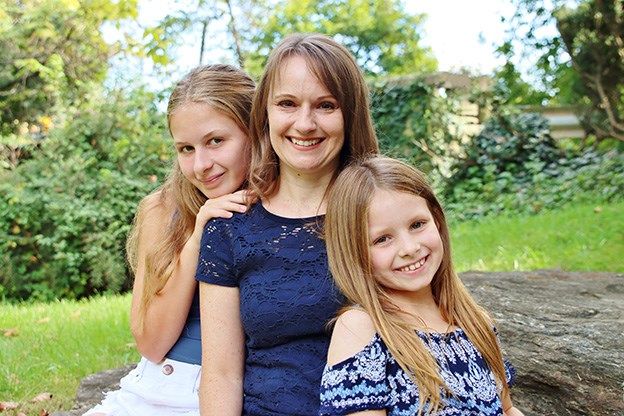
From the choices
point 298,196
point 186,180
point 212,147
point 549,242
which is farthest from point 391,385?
point 549,242

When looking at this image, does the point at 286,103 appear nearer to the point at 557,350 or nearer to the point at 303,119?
the point at 303,119

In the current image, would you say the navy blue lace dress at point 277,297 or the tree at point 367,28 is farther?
the tree at point 367,28

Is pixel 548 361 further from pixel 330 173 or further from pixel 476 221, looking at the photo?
pixel 476 221

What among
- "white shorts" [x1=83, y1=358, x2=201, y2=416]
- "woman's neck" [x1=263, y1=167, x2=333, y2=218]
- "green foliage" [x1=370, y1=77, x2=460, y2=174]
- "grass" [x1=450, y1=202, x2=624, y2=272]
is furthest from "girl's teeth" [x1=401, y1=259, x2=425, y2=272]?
"green foliage" [x1=370, y1=77, x2=460, y2=174]

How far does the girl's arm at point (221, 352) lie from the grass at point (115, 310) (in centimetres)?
171

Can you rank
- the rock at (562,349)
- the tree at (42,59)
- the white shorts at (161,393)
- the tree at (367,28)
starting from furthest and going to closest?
the tree at (367,28) < the tree at (42,59) < the rock at (562,349) < the white shorts at (161,393)

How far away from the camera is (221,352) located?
2064 mm

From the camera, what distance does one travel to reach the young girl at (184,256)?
2244 millimetres

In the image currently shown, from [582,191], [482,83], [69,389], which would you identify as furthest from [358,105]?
[482,83]

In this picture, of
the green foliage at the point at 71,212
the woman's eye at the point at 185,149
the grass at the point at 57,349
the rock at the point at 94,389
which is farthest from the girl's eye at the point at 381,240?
the green foliage at the point at 71,212

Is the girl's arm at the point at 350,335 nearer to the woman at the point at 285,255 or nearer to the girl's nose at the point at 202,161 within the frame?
the woman at the point at 285,255

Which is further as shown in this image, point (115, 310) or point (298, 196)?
point (115, 310)

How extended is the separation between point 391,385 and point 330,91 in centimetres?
86

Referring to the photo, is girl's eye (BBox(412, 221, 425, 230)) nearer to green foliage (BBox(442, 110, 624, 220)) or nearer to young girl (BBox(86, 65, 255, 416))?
young girl (BBox(86, 65, 255, 416))
